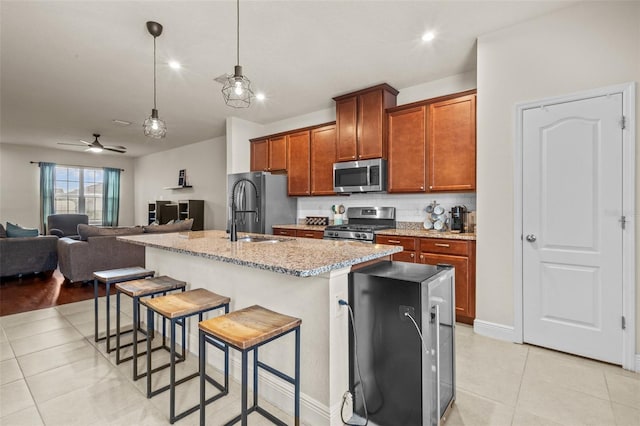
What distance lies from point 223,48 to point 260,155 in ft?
8.10

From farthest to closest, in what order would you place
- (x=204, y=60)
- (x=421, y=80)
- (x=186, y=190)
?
(x=186, y=190) → (x=421, y=80) → (x=204, y=60)

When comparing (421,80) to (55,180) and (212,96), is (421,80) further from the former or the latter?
(55,180)

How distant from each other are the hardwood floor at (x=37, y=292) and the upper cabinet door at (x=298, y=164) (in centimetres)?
288

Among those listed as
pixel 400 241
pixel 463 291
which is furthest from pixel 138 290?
pixel 463 291

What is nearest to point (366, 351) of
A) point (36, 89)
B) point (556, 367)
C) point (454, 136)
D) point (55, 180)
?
point (556, 367)

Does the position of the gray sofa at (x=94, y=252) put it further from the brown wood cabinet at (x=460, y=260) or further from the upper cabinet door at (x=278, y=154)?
the brown wood cabinet at (x=460, y=260)

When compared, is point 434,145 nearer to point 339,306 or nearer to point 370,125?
point 370,125

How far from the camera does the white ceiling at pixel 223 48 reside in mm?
2455

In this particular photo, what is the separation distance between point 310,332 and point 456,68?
10.9 ft

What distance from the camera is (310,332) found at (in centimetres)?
162

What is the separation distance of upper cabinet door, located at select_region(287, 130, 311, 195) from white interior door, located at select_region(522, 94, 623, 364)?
2.90m

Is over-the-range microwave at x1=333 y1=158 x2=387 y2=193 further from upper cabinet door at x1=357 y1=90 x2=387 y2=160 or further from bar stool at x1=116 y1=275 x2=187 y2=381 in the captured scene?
bar stool at x1=116 y1=275 x2=187 y2=381

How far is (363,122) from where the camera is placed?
3990mm

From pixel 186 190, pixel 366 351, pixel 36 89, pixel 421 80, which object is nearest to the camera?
pixel 366 351
